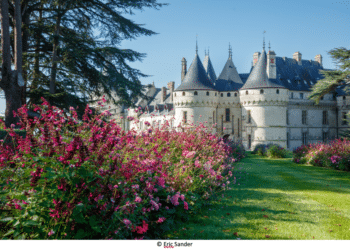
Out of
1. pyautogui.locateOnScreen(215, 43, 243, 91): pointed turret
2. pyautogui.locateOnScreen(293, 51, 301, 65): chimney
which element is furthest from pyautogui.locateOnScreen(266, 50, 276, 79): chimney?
pyautogui.locateOnScreen(293, 51, 301, 65): chimney

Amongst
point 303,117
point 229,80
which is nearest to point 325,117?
point 303,117

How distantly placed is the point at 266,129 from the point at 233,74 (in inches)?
280

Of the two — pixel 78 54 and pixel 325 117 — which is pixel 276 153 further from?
pixel 325 117

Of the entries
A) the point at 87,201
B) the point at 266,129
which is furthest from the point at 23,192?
the point at 266,129

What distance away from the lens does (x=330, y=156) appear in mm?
12500

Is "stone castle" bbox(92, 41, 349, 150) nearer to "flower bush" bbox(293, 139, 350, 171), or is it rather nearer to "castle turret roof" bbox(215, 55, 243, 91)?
"castle turret roof" bbox(215, 55, 243, 91)

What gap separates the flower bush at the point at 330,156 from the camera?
37.3ft

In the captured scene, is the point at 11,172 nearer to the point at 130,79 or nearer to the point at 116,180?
the point at 116,180

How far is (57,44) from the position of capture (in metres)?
11.1

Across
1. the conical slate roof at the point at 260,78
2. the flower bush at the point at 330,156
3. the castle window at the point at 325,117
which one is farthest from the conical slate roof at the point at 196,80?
the castle window at the point at 325,117

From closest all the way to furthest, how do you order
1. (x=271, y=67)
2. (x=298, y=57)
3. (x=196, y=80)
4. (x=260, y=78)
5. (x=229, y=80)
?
(x=196, y=80)
(x=260, y=78)
(x=271, y=67)
(x=229, y=80)
(x=298, y=57)
